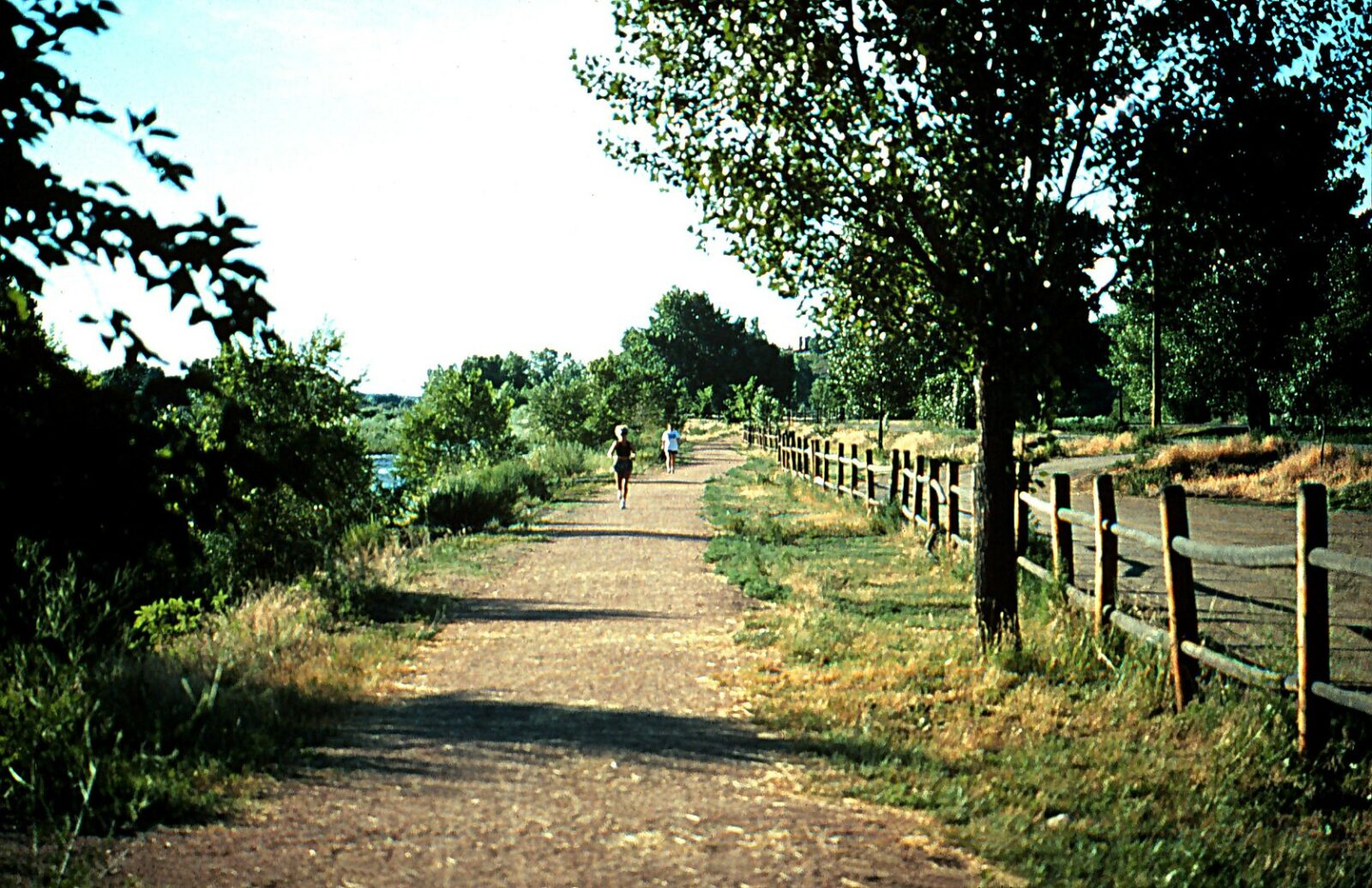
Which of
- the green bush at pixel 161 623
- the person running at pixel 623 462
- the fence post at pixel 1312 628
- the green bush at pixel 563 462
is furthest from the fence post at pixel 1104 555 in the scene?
the green bush at pixel 563 462

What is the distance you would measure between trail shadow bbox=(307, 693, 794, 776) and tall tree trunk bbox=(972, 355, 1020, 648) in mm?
3121

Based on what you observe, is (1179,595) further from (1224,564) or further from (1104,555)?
(1104,555)

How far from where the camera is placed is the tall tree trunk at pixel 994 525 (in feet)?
31.8

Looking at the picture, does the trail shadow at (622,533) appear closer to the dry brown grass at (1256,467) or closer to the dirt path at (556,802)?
the dirt path at (556,802)

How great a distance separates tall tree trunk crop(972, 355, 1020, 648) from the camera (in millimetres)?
9688

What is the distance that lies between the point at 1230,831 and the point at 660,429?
73986 millimetres

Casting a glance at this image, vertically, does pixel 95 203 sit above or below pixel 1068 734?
above

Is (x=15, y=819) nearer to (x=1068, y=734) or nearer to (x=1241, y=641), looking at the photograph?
(x=1068, y=734)

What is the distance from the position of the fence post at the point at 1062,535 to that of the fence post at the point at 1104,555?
1.33 metres

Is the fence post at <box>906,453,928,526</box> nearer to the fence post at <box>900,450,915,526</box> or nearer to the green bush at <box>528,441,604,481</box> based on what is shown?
the fence post at <box>900,450,915,526</box>

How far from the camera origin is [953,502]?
54.5 feet

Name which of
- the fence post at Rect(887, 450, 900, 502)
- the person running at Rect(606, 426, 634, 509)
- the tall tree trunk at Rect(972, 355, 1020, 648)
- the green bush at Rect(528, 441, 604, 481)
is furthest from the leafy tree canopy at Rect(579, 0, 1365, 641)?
the green bush at Rect(528, 441, 604, 481)

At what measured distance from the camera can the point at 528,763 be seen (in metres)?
6.58

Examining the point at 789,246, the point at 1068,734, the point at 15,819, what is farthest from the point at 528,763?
the point at 789,246
